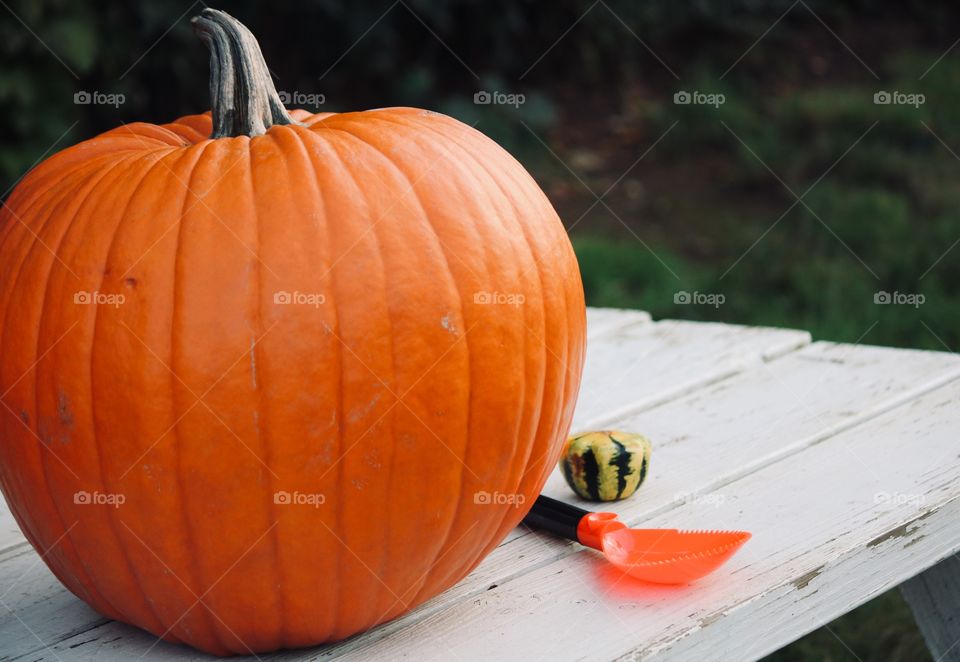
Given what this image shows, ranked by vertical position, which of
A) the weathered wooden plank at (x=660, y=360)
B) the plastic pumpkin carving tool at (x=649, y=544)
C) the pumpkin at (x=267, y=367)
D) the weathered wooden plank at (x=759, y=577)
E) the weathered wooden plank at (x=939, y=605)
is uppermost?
the pumpkin at (x=267, y=367)

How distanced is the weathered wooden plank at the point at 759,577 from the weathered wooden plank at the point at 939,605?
0.50ft

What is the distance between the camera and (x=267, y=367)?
42.8 inches

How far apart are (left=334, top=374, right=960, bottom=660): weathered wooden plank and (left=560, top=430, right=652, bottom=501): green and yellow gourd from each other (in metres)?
0.07

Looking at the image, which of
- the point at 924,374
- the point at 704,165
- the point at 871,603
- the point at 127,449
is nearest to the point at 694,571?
the point at 127,449

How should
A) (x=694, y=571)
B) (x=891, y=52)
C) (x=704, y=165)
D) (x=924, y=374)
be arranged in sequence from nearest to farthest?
(x=694, y=571) → (x=924, y=374) → (x=704, y=165) → (x=891, y=52)

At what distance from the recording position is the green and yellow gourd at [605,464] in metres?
1.53

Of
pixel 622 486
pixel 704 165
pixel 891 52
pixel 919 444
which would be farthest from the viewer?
pixel 891 52

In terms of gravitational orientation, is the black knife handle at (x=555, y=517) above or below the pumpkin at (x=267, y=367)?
below

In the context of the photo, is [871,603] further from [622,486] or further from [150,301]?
[150,301]

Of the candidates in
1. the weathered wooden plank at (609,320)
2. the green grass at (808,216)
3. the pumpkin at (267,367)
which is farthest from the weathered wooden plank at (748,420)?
the green grass at (808,216)

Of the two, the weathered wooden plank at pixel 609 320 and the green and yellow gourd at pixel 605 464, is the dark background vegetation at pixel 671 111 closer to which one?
the weathered wooden plank at pixel 609 320

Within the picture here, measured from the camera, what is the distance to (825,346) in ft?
6.97

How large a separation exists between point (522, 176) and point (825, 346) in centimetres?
103

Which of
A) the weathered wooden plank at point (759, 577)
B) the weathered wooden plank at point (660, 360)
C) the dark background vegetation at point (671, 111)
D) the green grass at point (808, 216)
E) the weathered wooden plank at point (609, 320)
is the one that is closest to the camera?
the weathered wooden plank at point (759, 577)
